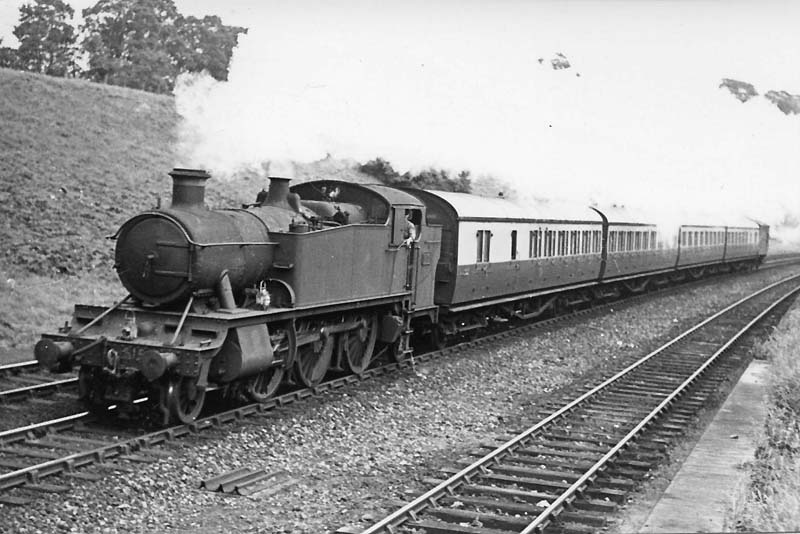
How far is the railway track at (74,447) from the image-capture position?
6.94 m

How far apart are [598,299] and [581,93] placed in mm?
5305

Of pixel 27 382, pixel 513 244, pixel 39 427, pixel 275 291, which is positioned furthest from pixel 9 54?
pixel 39 427

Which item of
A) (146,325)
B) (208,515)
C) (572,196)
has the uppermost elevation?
(572,196)

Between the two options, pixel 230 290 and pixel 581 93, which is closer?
pixel 230 290

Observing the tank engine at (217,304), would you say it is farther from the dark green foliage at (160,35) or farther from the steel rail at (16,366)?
the dark green foliage at (160,35)

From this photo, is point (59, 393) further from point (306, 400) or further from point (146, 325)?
point (306, 400)

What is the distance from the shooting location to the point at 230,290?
9.29 m

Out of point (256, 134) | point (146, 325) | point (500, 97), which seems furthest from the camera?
point (500, 97)

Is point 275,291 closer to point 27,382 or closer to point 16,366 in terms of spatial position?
point 27,382

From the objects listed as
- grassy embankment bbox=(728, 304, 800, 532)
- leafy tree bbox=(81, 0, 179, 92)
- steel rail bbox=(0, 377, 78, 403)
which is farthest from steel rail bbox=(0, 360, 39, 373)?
grassy embankment bbox=(728, 304, 800, 532)

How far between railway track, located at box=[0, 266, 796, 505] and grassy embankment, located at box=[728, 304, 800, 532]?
15.3 ft

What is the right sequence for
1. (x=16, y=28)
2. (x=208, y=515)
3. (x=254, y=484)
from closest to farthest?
(x=208, y=515) → (x=254, y=484) → (x=16, y=28)

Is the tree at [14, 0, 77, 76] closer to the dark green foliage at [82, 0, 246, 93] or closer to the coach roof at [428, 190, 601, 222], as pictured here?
the dark green foliage at [82, 0, 246, 93]

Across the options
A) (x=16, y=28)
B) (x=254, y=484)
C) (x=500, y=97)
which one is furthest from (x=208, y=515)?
(x=500, y=97)
